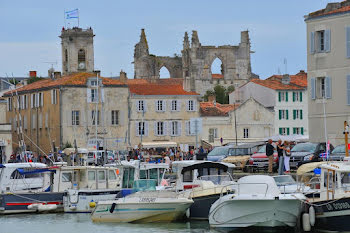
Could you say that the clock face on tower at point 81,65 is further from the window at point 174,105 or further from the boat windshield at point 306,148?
the boat windshield at point 306,148

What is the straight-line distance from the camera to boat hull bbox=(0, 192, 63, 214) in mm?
46938

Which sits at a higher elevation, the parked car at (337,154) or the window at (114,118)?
the window at (114,118)

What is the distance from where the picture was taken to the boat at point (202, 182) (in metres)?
39.2

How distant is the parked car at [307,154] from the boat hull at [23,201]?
1115cm

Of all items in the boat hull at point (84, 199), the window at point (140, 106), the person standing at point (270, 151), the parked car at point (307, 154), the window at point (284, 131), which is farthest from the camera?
the window at point (284, 131)

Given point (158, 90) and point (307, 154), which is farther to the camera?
point (158, 90)

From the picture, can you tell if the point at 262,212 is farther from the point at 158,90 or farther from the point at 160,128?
the point at 158,90

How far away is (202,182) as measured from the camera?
40.4 metres

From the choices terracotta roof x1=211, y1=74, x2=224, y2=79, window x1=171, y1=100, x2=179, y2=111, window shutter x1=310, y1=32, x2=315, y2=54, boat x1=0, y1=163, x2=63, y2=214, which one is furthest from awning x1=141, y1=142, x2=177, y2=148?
terracotta roof x1=211, y1=74, x2=224, y2=79

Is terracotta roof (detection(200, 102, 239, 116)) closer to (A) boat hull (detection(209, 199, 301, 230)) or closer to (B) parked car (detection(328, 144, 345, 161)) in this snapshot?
(B) parked car (detection(328, 144, 345, 161))

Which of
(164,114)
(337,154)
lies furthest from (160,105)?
(337,154)

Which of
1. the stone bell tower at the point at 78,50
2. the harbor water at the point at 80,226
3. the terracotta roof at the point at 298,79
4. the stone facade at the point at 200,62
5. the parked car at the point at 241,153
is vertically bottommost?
the harbor water at the point at 80,226

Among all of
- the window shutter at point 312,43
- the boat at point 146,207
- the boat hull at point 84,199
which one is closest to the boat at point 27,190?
the boat hull at point 84,199

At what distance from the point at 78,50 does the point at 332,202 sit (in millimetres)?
76596
